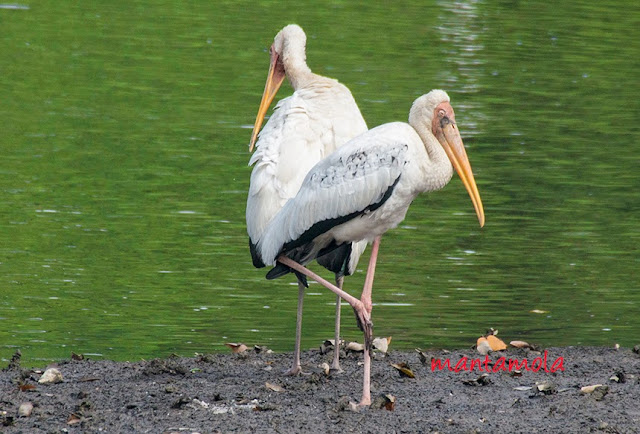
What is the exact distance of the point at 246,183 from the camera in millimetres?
12141

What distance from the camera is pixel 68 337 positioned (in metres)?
7.86

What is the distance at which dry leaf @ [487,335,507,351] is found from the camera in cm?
768

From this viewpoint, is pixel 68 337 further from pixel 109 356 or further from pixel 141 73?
pixel 141 73

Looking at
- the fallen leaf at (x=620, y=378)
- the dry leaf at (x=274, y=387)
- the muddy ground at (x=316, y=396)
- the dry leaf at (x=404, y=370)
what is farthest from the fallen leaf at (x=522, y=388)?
the dry leaf at (x=274, y=387)

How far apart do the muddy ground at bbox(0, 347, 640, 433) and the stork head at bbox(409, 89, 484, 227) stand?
1.00 meters

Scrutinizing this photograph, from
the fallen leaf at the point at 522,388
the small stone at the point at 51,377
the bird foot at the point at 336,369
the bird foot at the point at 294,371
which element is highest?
the small stone at the point at 51,377

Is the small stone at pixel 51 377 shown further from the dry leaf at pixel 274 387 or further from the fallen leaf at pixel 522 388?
the fallen leaf at pixel 522 388

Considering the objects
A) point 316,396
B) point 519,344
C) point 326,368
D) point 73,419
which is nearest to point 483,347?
point 519,344

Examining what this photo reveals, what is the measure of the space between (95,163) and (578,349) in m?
6.25

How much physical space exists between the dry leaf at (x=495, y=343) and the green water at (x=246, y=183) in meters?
0.42

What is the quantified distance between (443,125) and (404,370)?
1.34 meters

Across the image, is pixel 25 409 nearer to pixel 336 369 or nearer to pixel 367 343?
pixel 367 343

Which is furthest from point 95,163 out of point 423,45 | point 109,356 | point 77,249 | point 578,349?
point 423,45

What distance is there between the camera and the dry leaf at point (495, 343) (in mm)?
7684
